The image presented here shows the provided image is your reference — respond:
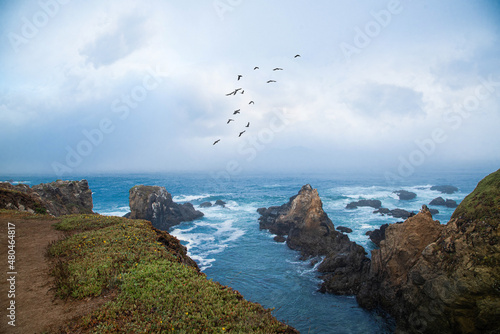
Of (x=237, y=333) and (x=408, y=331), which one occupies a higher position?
(x=237, y=333)

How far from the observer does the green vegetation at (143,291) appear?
21.9ft

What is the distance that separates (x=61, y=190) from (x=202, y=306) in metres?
35.6

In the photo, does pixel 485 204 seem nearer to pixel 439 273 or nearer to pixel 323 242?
pixel 439 273

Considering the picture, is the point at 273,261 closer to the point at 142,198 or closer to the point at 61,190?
the point at 142,198

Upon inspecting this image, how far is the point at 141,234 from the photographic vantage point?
12.4 m

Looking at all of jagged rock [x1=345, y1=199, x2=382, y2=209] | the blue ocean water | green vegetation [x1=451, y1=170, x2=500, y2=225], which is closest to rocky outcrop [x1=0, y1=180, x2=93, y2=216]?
the blue ocean water

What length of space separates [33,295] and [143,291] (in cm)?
399

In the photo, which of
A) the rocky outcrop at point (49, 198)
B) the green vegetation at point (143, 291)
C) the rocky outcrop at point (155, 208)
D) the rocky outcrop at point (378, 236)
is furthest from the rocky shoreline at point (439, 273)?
the rocky outcrop at point (155, 208)

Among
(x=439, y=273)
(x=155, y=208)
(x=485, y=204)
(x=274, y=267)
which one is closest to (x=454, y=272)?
(x=439, y=273)

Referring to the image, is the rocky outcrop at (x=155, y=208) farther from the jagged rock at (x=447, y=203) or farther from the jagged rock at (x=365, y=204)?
the jagged rock at (x=447, y=203)

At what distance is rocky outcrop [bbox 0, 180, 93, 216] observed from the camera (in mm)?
19625

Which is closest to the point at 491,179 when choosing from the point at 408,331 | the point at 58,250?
the point at 408,331

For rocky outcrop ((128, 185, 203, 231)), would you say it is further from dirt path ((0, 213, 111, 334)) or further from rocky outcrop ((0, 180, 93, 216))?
dirt path ((0, 213, 111, 334))

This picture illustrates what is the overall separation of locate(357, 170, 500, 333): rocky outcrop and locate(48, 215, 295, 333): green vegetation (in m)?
11.2
